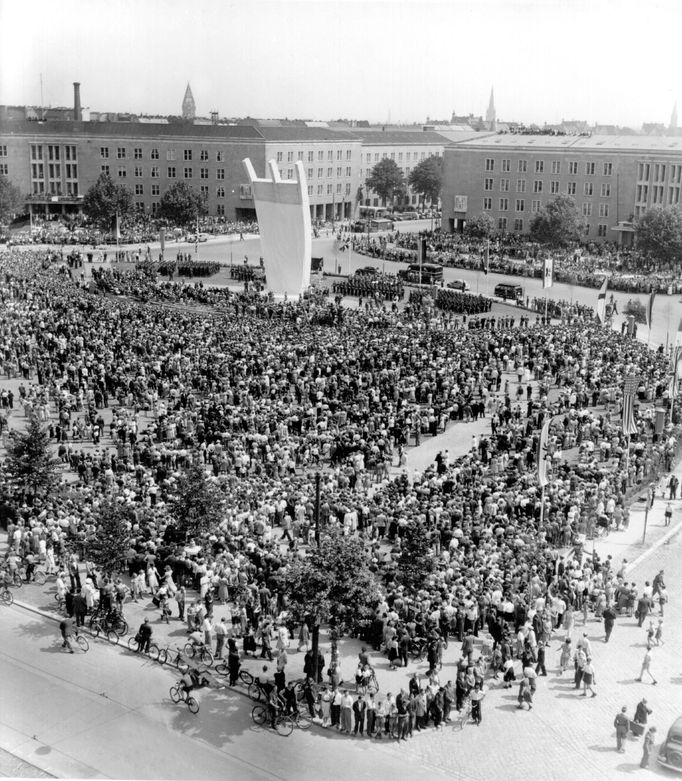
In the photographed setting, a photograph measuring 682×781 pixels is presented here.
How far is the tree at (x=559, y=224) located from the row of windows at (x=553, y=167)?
27.8 feet

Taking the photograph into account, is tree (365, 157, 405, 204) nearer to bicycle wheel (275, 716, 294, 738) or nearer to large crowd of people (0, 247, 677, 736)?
large crowd of people (0, 247, 677, 736)

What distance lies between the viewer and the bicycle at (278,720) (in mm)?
20641

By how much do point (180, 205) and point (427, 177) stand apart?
4073 centimetres

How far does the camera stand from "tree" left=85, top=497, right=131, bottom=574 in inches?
1023

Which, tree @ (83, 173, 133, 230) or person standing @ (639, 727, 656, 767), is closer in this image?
person standing @ (639, 727, 656, 767)

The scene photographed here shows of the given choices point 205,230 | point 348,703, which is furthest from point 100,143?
point 348,703

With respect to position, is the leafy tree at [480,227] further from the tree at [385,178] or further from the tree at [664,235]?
the tree at [385,178]

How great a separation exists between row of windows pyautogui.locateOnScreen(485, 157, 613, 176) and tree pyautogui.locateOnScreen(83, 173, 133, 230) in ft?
113

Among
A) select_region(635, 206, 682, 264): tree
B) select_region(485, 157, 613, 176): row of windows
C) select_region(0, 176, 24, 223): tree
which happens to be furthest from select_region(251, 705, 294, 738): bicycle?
select_region(0, 176, 24, 223): tree

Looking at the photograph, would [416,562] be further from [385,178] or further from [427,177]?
[427,177]

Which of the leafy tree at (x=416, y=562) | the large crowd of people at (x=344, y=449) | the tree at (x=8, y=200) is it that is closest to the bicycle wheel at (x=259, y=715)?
the large crowd of people at (x=344, y=449)

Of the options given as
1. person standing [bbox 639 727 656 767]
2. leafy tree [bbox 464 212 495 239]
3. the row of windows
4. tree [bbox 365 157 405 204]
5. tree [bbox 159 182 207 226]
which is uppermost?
the row of windows

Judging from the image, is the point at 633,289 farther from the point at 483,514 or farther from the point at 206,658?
the point at 206,658

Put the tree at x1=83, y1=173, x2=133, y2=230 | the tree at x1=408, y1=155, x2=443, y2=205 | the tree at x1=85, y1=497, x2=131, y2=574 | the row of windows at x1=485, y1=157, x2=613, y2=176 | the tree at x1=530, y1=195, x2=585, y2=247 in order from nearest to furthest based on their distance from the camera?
the tree at x1=85, y1=497, x2=131, y2=574 → the tree at x1=530, y1=195, x2=585, y2=247 → the row of windows at x1=485, y1=157, x2=613, y2=176 → the tree at x1=83, y1=173, x2=133, y2=230 → the tree at x1=408, y1=155, x2=443, y2=205
